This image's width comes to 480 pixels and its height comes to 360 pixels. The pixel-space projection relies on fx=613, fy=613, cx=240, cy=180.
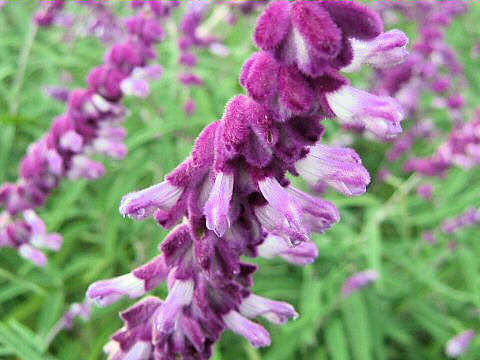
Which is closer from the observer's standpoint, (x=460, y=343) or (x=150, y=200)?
(x=150, y=200)

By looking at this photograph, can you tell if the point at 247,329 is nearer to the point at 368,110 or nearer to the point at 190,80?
the point at 368,110

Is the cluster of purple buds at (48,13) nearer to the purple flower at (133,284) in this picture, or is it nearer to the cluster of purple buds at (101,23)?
the cluster of purple buds at (101,23)

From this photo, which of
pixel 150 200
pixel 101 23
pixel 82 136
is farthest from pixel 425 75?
pixel 150 200

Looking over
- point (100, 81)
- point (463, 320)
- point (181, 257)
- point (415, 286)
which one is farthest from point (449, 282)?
point (181, 257)

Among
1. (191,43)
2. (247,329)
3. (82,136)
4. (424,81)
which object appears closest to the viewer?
(247,329)

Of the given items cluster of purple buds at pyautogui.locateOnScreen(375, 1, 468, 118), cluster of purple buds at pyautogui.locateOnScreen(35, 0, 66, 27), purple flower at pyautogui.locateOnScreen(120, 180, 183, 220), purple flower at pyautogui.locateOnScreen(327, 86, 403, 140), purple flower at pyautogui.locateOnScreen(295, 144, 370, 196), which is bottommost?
cluster of purple buds at pyautogui.locateOnScreen(375, 1, 468, 118)

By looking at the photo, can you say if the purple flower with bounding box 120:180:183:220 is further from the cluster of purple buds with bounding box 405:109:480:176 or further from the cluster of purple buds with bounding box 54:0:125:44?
the cluster of purple buds with bounding box 405:109:480:176

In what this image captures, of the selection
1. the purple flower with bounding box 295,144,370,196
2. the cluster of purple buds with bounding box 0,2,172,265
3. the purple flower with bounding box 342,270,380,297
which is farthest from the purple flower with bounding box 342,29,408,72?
the purple flower with bounding box 342,270,380,297
